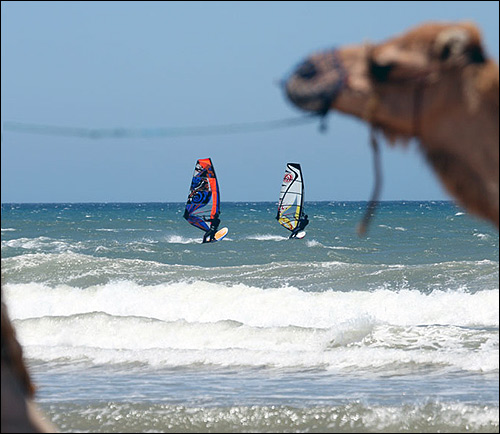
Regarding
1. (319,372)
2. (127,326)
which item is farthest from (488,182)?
(127,326)

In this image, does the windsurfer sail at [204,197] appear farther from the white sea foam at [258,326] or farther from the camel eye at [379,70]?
the camel eye at [379,70]

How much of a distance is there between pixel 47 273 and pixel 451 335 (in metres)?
12.7

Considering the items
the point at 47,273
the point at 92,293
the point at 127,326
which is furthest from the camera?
the point at 47,273

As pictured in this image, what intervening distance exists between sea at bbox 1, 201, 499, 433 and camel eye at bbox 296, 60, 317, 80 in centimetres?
450

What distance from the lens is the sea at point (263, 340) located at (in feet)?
21.7

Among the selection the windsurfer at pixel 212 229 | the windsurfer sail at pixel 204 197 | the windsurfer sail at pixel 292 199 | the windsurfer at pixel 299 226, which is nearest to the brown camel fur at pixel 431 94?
the windsurfer sail at pixel 204 197

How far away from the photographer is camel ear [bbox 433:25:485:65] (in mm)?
2111

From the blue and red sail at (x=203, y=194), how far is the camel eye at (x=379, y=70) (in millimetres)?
22166

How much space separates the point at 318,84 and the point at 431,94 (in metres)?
0.29

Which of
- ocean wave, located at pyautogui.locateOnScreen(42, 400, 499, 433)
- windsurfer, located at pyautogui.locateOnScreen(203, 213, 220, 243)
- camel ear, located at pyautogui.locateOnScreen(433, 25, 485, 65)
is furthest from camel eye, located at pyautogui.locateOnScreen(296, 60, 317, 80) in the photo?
windsurfer, located at pyautogui.locateOnScreen(203, 213, 220, 243)

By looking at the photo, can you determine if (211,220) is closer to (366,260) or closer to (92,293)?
(366,260)

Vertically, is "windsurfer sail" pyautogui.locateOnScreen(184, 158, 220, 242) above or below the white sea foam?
above

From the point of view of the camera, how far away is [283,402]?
7.14m

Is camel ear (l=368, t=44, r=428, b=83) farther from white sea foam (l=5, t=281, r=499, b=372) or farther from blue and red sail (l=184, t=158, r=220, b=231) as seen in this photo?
blue and red sail (l=184, t=158, r=220, b=231)
